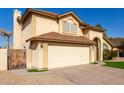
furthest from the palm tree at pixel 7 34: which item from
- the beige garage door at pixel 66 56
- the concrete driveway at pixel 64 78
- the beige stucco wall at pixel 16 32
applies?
the concrete driveway at pixel 64 78

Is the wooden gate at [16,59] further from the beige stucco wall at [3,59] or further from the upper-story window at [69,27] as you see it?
the upper-story window at [69,27]

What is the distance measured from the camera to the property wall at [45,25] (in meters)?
15.2

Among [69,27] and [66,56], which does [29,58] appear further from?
[69,27]

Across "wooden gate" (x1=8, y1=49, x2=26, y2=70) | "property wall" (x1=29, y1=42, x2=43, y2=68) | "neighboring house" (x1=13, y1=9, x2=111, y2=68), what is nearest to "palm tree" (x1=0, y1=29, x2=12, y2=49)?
→ "neighboring house" (x1=13, y1=9, x2=111, y2=68)

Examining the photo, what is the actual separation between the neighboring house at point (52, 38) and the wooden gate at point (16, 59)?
50 centimetres

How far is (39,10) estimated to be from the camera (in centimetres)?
1537

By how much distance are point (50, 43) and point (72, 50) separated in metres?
3.09

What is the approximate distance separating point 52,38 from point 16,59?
411 cm

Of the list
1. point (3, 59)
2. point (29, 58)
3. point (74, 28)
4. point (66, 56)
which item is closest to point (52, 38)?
point (66, 56)

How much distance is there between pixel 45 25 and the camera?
15.9 metres

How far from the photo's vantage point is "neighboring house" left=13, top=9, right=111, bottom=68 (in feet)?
46.7

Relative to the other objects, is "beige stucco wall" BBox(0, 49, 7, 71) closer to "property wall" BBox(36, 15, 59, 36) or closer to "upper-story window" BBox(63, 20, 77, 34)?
"property wall" BBox(36, 15, 59, 36)
